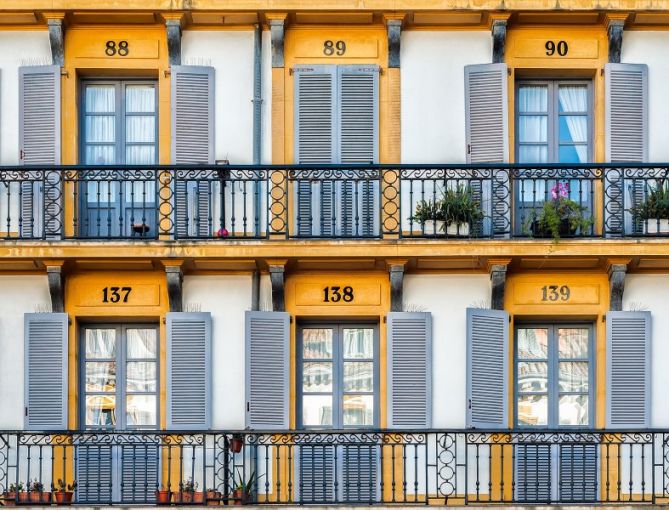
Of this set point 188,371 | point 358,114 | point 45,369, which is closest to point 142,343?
point 188,371

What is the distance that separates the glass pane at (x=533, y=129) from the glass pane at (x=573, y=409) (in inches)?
141

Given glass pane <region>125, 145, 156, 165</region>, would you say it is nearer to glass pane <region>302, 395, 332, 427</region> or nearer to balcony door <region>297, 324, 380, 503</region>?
balcony door <region>297, 324, 380, 503</region>

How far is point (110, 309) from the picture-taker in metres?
30.6

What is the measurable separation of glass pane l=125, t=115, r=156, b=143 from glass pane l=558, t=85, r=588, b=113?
565 cm

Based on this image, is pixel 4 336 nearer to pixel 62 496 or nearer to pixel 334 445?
pixel 62 496

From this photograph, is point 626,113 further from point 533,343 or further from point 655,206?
point 533,343

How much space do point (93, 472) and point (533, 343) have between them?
20.3 feet

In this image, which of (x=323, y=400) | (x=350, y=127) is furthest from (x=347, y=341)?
(x=350, y=127)

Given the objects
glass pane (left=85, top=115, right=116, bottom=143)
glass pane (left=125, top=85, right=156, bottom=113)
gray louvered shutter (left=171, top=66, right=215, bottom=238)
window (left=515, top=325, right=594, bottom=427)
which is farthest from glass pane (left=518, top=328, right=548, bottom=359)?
glass pane (left=85, top=115, right=116, bottom=143)

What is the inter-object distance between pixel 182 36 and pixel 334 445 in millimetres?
6075

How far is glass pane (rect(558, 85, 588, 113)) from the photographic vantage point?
31406 mm

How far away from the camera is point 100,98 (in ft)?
103

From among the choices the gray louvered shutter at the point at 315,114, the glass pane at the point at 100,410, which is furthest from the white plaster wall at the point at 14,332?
the gray louvered shutter at the point at 315,114

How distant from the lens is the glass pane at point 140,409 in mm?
30703
